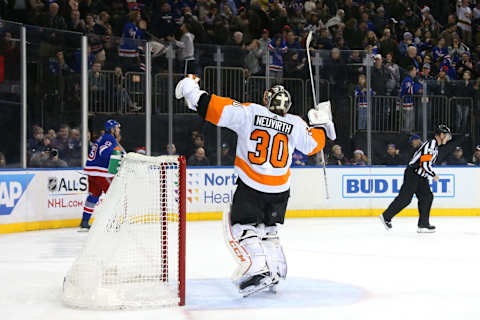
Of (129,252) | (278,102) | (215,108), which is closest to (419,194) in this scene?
(278,102)

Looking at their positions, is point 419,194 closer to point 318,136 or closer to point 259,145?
point 318,136

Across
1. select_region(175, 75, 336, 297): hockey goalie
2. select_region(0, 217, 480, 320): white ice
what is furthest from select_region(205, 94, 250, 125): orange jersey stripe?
select_region(0, 217, 480, 320): white ice

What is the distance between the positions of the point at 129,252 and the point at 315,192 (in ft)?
23.2

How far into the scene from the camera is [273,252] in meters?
5.11

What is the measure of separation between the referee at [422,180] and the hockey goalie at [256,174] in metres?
4.37

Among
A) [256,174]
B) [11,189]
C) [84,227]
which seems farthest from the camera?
[84,227]

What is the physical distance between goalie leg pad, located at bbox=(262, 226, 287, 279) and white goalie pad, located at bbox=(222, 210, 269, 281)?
0.11m

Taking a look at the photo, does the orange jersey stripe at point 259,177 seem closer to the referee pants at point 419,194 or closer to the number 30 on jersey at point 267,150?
the number 30 on jersey at point 267,150

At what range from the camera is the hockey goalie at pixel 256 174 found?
4.84 m

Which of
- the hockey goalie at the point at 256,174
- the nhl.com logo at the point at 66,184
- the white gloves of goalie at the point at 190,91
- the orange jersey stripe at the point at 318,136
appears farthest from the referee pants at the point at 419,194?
the white gloves of goalie at the point at 190,91

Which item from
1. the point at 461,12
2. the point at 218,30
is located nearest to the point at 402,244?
the point at 218,30

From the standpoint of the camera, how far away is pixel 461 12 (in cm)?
1597

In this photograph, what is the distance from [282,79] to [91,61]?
2897 millimetres

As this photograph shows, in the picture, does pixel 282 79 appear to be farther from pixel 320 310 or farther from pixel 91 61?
pixel 320 310
